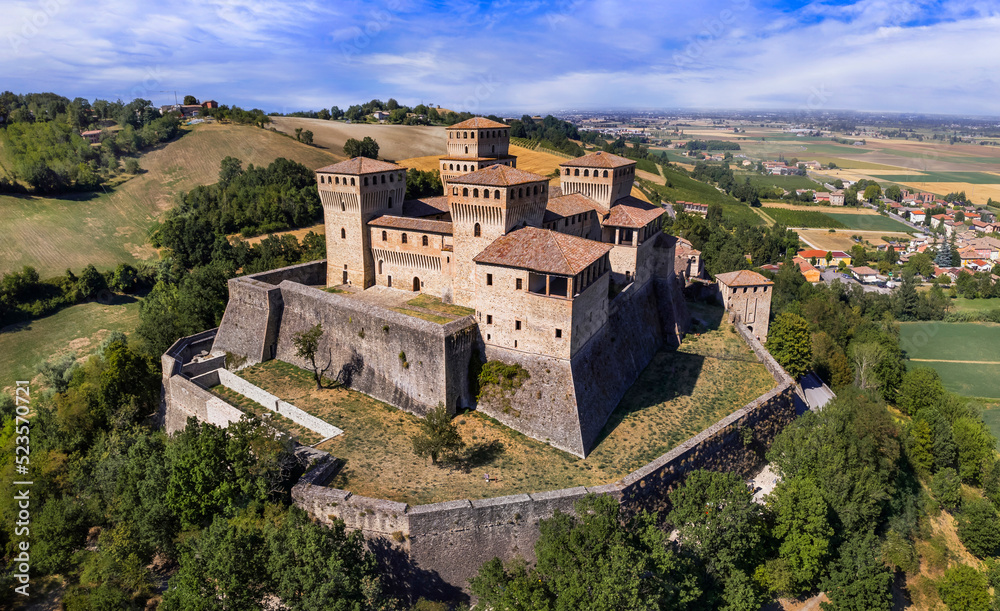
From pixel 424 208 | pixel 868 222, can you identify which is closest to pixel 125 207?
pixel 424 208

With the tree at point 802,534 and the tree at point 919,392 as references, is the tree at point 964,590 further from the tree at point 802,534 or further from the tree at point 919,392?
the tree at point 919,392

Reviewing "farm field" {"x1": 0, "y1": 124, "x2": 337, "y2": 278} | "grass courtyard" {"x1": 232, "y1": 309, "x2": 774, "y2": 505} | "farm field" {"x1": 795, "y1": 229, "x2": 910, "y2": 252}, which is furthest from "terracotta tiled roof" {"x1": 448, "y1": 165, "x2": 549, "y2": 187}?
"farm field" {"x1": 795, "y1": 229, "x2": 910, "y2": 252}

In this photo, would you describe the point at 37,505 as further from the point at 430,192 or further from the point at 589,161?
the point at 430,192

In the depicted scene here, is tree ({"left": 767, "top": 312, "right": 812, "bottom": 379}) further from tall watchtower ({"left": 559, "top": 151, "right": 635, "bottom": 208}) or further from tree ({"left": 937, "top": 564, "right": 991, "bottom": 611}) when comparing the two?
tree ({"left": 937, "top": 564, "right": 991, "bottom": 611})

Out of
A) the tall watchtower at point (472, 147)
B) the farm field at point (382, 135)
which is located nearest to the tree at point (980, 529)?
the tall watchtower at point (472, 147)

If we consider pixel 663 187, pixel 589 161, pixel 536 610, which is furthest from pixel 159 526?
pixel 663 187

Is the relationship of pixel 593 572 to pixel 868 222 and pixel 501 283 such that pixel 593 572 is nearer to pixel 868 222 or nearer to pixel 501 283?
pixel 501 283
